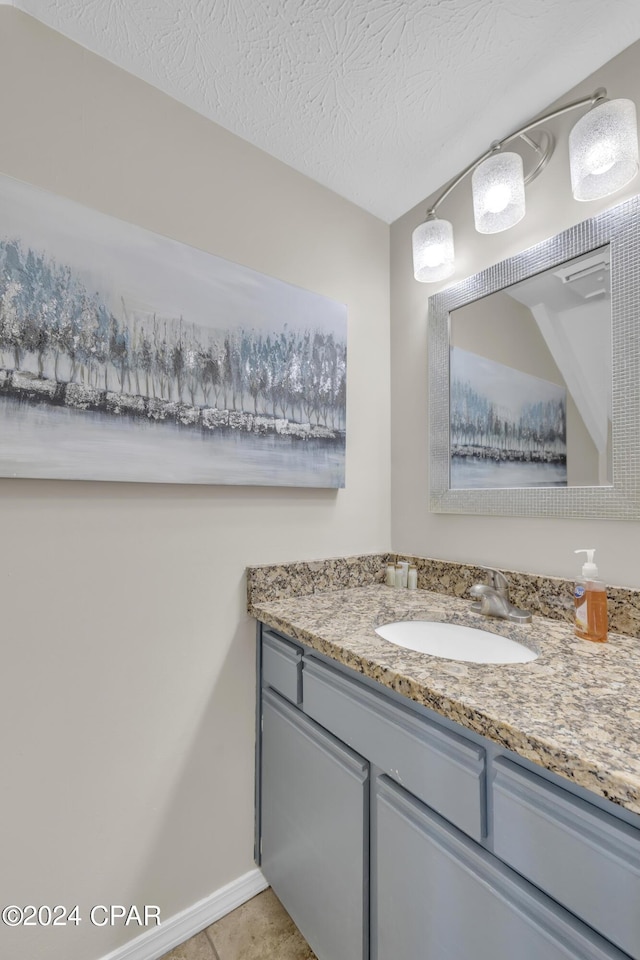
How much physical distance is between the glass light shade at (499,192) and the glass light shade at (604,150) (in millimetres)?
142

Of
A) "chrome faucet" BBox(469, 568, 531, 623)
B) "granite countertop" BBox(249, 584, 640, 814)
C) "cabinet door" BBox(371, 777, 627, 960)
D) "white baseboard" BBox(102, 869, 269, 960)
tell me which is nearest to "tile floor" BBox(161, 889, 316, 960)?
"white baseboard" BBox(102, 869, 269, 960)

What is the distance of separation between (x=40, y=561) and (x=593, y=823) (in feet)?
3.73

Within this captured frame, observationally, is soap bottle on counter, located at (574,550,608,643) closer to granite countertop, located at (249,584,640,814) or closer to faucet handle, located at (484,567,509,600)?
granite countertop, located at (249,584,640,814)

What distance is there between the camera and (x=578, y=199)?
41.6 inches

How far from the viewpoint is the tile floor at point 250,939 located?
1.10m

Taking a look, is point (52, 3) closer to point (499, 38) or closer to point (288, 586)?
point (499, 38)

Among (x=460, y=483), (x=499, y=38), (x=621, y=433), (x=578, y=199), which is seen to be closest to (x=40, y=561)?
(x=460, y=483)

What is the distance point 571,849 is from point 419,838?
0.32 metres

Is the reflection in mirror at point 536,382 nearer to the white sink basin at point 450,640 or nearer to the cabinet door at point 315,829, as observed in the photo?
the white sink basin at point 450,640

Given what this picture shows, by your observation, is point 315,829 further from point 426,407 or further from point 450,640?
point 426,407

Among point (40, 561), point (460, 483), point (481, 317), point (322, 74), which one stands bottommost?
point (40, 561)

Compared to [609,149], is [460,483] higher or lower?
lower

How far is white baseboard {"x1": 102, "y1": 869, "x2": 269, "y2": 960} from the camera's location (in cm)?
107

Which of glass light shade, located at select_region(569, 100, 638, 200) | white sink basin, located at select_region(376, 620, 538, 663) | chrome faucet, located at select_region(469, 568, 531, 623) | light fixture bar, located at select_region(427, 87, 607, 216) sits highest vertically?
light fixture bar, located at select_region(427, 87, 607, 216)
